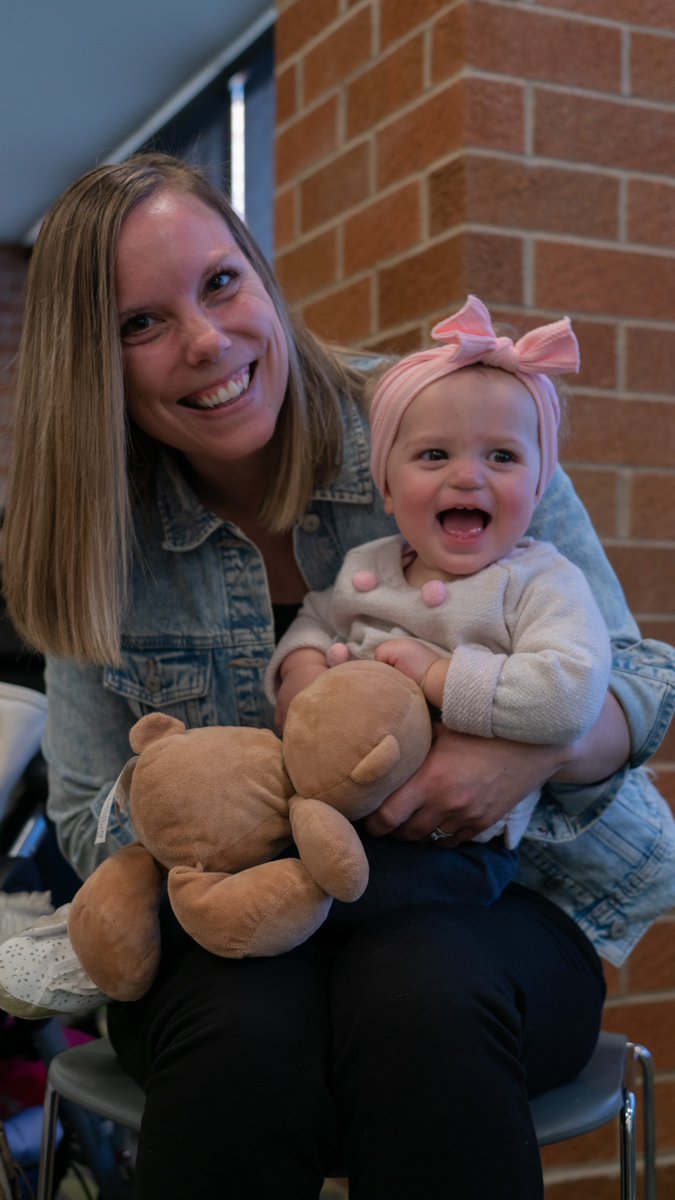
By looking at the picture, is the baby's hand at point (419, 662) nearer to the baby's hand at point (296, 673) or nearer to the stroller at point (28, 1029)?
the baby's hand at point (296, 673)

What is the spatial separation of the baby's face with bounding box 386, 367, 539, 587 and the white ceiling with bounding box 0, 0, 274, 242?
2314mm

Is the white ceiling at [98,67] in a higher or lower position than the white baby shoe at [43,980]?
higher

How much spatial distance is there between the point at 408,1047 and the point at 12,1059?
1.00 metres

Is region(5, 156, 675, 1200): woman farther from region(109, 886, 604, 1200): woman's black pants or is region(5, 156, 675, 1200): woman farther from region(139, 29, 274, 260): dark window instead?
region(139, 29, 274, 260): dark window

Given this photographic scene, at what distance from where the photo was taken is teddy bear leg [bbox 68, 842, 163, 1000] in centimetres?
105

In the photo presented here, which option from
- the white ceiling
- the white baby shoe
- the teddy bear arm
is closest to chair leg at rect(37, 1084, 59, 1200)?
the white baby shoe

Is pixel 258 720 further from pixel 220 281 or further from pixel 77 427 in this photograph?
Result: pixel 220 281

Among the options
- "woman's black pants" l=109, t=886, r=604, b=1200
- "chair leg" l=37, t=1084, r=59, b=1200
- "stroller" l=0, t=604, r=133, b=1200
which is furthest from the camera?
"stroller" l=0, t=604, r=133, b=1200

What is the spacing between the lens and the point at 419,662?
1.15 meters

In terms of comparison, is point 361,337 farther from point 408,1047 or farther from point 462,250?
point 408,1047

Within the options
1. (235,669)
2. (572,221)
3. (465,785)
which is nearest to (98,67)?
(572,221)

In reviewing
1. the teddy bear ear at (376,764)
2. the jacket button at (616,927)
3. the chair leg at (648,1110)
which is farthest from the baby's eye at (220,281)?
the chair leg at (648,1110)

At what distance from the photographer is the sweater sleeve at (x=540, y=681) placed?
1083mm

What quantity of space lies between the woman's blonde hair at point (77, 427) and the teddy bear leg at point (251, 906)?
0.40 meters
